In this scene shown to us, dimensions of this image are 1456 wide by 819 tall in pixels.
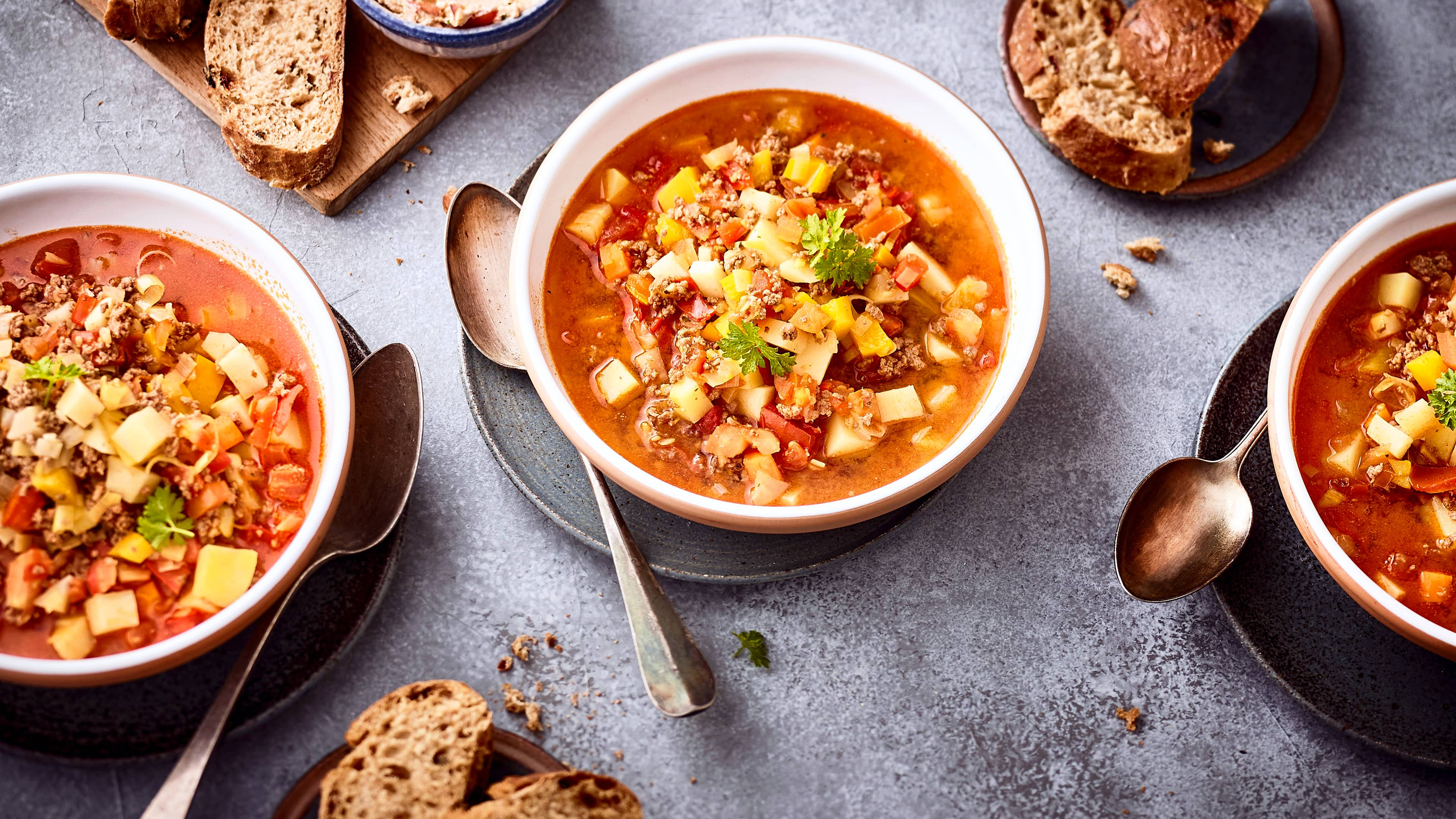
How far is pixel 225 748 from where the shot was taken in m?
Answer: 3.14

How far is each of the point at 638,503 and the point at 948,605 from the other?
46.6 inches

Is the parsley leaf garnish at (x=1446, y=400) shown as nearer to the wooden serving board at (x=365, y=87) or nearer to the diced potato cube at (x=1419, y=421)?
the diced potato cube at (x=1419, y=421)

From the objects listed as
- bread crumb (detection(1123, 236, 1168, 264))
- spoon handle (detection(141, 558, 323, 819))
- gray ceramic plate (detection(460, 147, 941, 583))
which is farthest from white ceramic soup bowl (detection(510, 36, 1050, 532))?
spoon handle (detection(141, 558, 323, 819))

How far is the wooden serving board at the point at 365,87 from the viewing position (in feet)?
11.6

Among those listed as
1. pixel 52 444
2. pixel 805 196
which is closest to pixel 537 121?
pixel 805 196

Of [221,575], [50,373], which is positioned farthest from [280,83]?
[221,575]

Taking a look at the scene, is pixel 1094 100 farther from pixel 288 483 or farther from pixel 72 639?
pixel 72 639

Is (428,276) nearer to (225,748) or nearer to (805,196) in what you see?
(805,196)

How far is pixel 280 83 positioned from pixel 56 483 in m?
1.65

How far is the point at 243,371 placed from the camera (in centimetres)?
298

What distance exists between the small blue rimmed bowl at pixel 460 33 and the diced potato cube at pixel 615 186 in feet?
2.22

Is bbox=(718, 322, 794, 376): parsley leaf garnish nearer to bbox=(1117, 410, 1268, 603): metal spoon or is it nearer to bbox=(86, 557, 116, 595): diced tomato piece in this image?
bbox=(1117, 410, 1268, 603): metal spoon

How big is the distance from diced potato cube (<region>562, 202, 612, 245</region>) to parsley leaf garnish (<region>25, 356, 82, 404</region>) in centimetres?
153

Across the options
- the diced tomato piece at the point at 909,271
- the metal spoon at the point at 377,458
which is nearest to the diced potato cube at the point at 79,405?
the metal spoon at the point at 377,458
